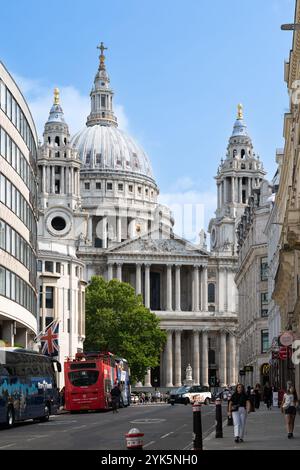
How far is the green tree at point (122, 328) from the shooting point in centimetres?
13525

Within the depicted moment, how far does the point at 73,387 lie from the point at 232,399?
105 ft

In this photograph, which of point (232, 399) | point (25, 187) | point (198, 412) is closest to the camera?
point (198, 412)

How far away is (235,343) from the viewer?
18438 cm

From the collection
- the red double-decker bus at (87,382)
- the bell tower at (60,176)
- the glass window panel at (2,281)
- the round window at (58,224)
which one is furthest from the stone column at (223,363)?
the glass window panel at (2,281)

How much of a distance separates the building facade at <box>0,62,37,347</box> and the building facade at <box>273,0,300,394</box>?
48.2 feet

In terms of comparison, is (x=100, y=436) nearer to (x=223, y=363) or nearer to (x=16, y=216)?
(x=16, y=216)

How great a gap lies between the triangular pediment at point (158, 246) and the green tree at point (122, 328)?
37038mm

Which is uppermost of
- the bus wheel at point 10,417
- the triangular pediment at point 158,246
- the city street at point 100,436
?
the triangular pediment at point 158,246

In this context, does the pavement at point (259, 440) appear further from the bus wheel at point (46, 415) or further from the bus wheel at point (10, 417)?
the bus wheel at point (46, 415)

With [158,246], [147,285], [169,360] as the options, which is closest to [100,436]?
[169,360]

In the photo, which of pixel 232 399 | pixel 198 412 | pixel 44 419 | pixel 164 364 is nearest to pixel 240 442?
pixel 232 399

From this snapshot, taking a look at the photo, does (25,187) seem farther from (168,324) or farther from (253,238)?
(168,324)

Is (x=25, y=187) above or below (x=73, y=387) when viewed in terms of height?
above

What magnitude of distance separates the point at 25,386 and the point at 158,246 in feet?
442
